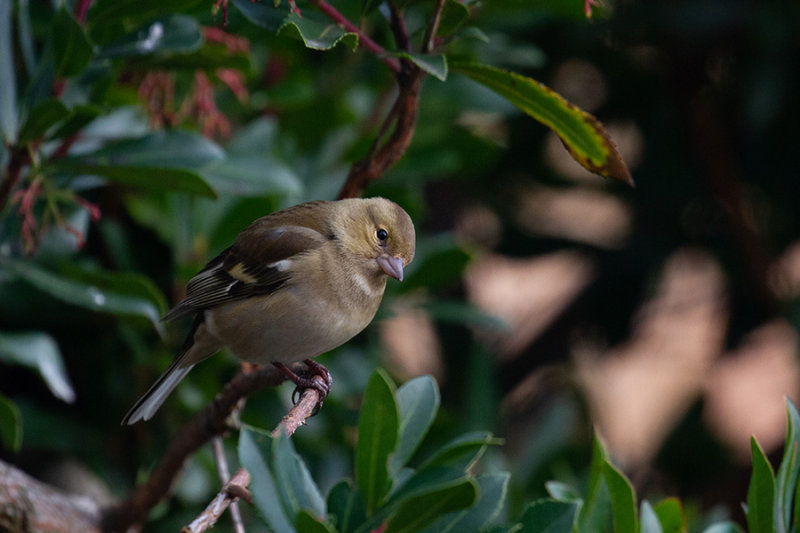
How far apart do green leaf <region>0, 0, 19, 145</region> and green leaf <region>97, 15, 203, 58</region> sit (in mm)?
256

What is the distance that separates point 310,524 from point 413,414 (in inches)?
18.8

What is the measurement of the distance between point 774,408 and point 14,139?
4.44m

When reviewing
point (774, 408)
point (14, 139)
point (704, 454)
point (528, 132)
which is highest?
point (14, 139)

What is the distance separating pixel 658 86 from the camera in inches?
153

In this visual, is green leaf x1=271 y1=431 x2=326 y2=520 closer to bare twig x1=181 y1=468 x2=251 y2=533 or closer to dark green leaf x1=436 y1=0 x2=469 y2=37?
bare twig x1=181 y1=468 x2=251 y2=533

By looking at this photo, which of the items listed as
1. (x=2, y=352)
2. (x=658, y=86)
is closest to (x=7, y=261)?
(x=2, y=352)

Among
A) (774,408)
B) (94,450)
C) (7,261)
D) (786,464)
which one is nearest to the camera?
(786,464)

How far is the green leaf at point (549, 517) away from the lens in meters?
1.60

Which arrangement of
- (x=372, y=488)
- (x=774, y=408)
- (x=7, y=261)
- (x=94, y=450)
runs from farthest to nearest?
(x=774, y=408) < (x=94, y=450) < (x=7, y=261) < (x=372, y=488)

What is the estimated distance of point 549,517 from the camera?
162 centimetres

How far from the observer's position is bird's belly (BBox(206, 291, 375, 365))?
6.49 ft

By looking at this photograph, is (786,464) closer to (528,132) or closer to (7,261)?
(7,261)

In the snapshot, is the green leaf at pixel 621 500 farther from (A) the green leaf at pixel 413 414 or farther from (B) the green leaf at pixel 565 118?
(B) the green leaf at pixel 565 118

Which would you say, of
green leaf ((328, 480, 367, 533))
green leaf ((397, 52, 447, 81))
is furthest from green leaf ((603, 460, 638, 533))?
green leaf ((397, 52, 447, 81))
